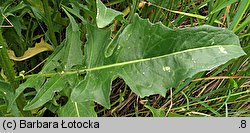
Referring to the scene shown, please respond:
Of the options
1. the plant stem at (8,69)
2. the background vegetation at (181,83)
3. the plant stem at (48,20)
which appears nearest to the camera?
the plant stem at (8,69)

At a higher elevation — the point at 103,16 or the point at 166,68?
the point at 103,16

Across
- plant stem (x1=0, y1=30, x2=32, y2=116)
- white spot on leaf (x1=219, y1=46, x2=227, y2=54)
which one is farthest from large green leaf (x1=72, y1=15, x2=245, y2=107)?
plant stem (x1=0, y1=30, x2=32, y2=116)

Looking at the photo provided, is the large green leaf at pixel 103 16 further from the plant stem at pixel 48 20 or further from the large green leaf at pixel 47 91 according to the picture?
the plant stem at pixel 48 20

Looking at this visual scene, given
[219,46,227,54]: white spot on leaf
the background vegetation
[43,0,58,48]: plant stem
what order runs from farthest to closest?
the background vegetation
[43,0,58,48]: plant stem
[219,46,227,54]: white spot on leaf

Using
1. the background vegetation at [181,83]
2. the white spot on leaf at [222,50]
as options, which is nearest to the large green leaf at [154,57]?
the white spot on leaf at [222,50]

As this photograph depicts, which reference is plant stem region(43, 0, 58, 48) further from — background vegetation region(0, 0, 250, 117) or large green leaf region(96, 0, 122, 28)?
large green leaf region(96, 0, 122, 28)

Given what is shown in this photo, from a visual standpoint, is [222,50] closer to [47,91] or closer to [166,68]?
[166,68]

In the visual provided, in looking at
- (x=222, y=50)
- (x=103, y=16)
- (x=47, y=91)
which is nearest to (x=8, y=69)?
(x=47, y=91)
